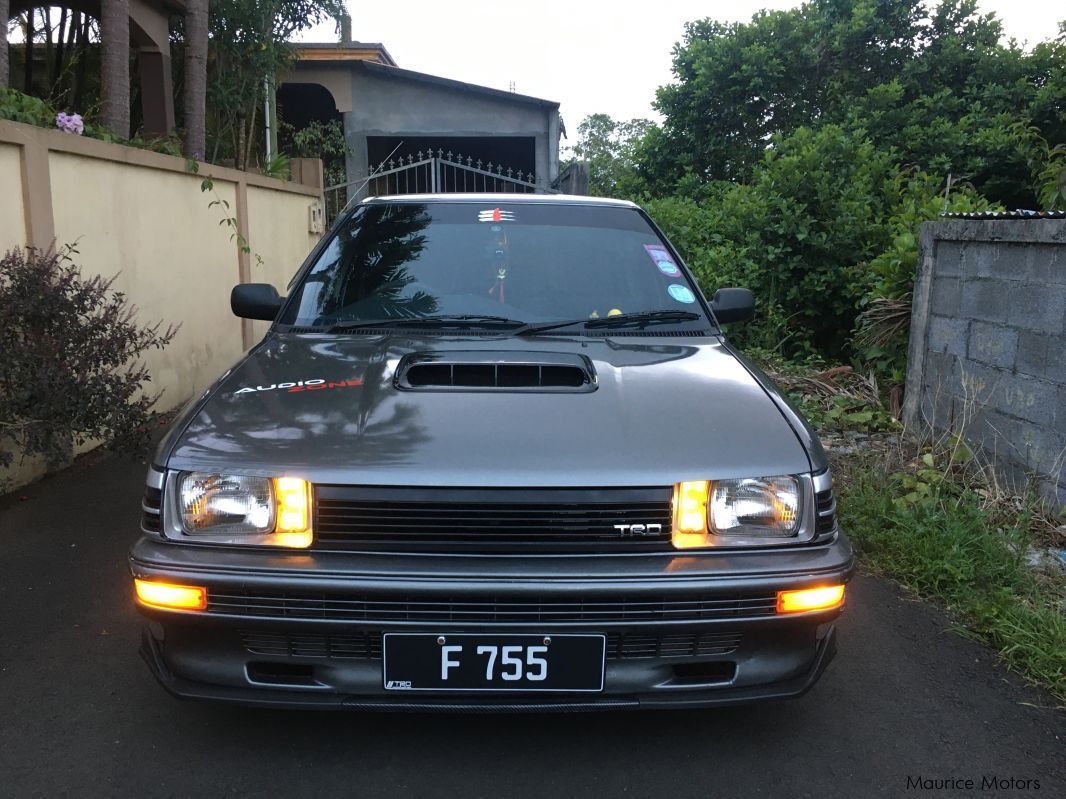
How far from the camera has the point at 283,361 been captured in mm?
2891

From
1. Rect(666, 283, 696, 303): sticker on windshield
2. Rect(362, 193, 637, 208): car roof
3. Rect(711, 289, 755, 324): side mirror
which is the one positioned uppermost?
Rect(362, 193, 637, 208): car roof

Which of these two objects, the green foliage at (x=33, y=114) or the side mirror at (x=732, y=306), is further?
the green foliage at (x=33, y=114)

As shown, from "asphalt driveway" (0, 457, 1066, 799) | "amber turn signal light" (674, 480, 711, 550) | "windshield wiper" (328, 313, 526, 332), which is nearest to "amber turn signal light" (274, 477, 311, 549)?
"asphalt driveway" (0, 457, 1066, 799)

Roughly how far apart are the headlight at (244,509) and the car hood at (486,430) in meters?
0.04

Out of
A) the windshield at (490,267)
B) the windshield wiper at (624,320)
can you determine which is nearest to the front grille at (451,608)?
the windshield wiper at (624,320)

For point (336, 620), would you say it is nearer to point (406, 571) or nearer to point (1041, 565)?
point (406, 571)

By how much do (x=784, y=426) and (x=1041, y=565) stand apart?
2061 mm

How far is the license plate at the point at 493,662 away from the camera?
7.07 feet

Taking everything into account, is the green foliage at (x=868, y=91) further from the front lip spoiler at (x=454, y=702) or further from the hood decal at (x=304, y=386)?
the front lip spoiler at (x=454, y=702)

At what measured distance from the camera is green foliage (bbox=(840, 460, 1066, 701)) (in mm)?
3127

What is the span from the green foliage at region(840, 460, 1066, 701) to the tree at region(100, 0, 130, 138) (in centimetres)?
575

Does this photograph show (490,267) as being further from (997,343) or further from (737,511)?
(997,343)

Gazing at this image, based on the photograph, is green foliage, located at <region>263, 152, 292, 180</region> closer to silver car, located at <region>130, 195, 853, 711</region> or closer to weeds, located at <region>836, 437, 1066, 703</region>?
weeds, located at <region>836, 437, 1066, 703</region>

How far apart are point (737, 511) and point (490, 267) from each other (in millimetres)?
1566
